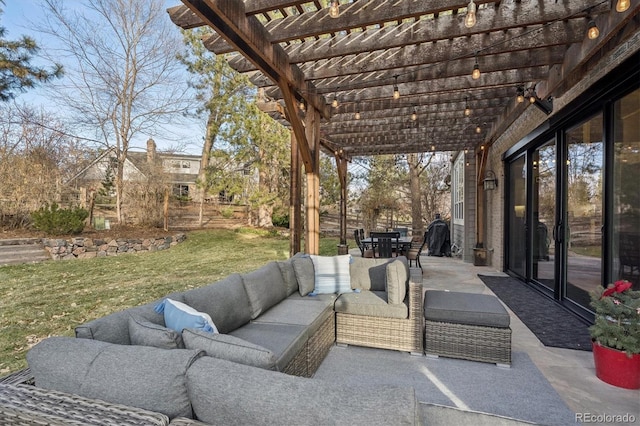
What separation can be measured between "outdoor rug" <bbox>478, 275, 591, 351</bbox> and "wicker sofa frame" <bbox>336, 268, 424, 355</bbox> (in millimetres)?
1333

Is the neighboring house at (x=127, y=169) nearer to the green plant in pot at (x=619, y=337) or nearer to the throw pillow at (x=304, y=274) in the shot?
the throw pillow at (x=304, y=274)

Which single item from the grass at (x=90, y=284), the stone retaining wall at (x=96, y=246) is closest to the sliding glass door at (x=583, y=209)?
the grass at (x=90, y=284)

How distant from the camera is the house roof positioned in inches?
102

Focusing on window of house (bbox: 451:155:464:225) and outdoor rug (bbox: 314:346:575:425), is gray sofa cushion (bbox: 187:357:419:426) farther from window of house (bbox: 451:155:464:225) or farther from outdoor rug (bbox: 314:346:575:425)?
window of house (bbox: 451:155:464:225)

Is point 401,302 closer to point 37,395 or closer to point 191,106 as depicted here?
point 37,395

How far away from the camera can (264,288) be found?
283cm

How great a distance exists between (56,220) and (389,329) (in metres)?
8.58

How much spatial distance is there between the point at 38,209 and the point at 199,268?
5033 millimetres

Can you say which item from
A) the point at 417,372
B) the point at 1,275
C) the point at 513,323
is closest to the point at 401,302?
the point at 417,372

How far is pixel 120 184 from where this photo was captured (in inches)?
364

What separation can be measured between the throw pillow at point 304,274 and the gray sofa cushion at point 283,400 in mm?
2290

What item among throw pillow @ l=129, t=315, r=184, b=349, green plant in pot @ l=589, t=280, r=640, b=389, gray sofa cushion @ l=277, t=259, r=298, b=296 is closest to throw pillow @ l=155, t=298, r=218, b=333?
throw pillow @ l=129, t=315, r=184, b=349
